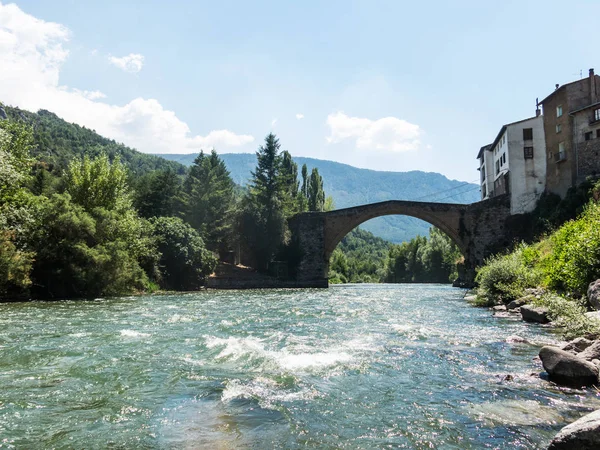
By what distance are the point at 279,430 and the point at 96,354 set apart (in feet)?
15.8

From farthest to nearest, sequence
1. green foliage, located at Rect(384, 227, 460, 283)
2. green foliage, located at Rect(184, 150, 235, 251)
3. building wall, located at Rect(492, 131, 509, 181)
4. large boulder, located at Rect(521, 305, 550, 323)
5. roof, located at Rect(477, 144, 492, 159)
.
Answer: green foliage, located at Rect(384, 227, 460, 283)
roof, located at Rect(477, 144, 492, 159)
green foliage, located at Rect(184, 150, 235, 251)
building wall, located at Rect(492, 131, 509, 181)
large boulder, located at Rect(521, 305, 550, 323)

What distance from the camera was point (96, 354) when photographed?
26.4 ft

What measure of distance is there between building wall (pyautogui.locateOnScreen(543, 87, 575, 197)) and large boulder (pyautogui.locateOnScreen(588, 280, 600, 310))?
2636 cm

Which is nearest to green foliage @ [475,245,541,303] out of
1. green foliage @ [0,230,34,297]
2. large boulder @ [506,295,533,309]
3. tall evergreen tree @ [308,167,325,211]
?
large boulder @ [506,295,533,309]

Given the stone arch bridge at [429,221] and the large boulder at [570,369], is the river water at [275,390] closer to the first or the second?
the large boulder at [570,369]

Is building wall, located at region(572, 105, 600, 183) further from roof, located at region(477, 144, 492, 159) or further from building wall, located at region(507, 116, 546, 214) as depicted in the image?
roof, located at region(477, 144, 492, 159)

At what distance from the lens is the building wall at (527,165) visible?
120ft

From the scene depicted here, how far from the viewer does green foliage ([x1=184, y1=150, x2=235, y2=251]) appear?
42219 millimetres

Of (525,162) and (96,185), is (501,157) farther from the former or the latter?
(96,185)

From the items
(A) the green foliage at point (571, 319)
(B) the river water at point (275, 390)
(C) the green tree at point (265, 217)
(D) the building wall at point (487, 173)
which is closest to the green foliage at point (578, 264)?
(A) the green foliage at point (571, 319)

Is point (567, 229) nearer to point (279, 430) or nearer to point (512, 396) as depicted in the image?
point (512, 396)

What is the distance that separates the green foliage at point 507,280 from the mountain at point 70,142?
7651 cm

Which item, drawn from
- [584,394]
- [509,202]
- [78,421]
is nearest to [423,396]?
[584,394]

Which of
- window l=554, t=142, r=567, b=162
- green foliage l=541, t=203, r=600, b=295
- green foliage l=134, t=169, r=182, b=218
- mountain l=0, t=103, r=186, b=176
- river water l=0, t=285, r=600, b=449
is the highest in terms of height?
mountain l=0, t=103, r=186, b=176
